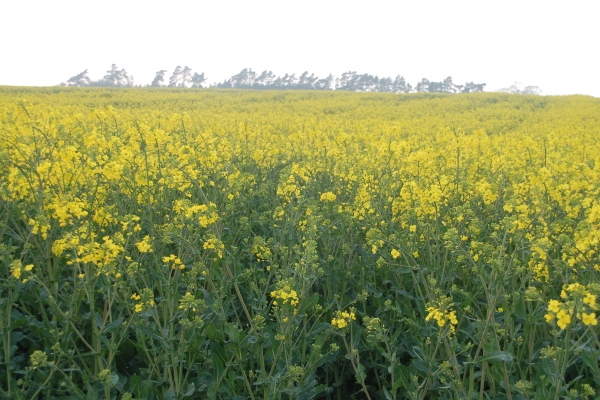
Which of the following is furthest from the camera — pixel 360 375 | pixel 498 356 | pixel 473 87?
pixel 473 87

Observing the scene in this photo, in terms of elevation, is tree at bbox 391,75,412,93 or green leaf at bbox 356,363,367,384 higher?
tree at bbox 391,75,412,93

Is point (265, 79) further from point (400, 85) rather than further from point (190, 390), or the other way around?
point (190, 390)

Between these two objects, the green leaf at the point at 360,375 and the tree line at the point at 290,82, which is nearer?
the green leaf at the point at 360,375

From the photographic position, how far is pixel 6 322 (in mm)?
2260

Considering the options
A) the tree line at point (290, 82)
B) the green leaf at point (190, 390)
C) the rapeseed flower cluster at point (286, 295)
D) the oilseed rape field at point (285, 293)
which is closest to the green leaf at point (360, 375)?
the oilseed rape field at point (285, 293)

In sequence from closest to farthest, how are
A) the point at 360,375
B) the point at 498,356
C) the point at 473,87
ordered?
the point at 498,356
the point at 360,375
the point at 473,87

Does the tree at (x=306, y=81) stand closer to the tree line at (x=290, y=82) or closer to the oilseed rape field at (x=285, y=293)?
the tree line at (x=290, y=82)

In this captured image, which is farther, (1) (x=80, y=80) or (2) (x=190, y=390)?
(1) (x=80, y=80)

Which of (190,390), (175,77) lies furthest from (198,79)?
(190,390)

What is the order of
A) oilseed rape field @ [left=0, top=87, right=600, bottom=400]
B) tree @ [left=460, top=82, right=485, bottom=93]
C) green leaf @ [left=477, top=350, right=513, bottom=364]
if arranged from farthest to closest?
tree @ [left=460, top=82, right=485, bottom=93] → oilseed rape field @ [left=0, top=87, right=600, bottom=400] → green leaf @ [left=477, top=350, right=513, bottom=364]

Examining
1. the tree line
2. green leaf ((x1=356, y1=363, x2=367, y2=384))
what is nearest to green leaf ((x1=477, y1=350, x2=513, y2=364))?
green leaf ((x1=356, y1=363, x2=367, y2=384))

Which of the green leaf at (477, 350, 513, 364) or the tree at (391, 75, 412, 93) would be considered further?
the tree at (391, 75, 412, 93)

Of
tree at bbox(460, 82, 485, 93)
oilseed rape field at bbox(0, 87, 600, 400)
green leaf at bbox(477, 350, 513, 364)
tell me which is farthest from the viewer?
tree at bbox(460, 82, 485, 93)

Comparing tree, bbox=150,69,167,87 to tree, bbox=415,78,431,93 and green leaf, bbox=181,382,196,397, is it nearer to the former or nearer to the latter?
tree, bbox=415,78,431,93
